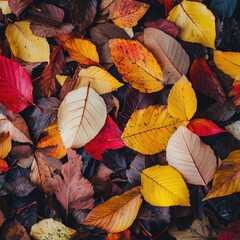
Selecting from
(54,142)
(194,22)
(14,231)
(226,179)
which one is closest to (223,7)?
(194,22)

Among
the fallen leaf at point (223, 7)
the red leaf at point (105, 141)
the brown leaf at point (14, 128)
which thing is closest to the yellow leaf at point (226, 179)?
the red leaf at point (105, 141)

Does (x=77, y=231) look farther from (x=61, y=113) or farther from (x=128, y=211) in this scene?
(x=61, y=113)

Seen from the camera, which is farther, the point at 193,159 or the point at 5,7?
the point at 5,7

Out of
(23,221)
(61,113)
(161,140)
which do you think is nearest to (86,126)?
(61,113)

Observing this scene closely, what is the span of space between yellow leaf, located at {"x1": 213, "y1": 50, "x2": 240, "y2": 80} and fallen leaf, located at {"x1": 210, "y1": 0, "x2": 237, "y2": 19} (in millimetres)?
107

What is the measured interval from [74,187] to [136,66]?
328mm

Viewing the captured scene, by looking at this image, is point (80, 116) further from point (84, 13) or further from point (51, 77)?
point (84, 13)

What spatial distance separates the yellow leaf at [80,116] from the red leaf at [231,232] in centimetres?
37

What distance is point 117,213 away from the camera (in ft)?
2.79

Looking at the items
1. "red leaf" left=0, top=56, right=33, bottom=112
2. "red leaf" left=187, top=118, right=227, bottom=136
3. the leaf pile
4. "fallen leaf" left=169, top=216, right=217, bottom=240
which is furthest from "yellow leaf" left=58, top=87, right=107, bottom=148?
"fallen leaf" left=169, top=216, right=217, bottom=240

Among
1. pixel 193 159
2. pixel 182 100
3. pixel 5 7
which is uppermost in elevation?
pixel 5 7

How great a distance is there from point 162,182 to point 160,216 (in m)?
0.08

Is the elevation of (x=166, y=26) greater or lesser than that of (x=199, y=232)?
greater

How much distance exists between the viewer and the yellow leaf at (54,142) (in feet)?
2.99
